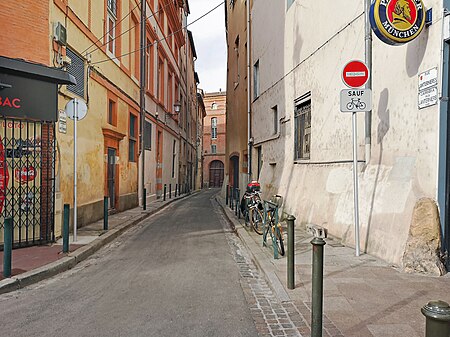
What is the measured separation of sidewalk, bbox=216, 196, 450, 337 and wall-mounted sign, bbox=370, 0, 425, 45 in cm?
311

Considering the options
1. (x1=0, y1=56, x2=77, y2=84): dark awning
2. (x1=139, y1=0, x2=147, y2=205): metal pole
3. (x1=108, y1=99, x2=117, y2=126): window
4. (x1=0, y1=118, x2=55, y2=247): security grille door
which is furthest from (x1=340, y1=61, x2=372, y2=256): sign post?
(x1=139, y1=0, x2=147, y2=205): metal pole

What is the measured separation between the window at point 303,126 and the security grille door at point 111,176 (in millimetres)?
5877

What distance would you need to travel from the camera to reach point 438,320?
164 centimetres

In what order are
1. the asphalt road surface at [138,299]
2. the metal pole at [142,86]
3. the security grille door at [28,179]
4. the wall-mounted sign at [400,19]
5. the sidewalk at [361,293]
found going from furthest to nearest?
the metal pole at [142,86]
the security grille door at [28,179]
the wall-mounted sign at [400,19]
the asphalt road surface at [138,299]
the sidewalk at [361,293]

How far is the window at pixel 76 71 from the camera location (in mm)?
8969

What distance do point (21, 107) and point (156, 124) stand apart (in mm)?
13239

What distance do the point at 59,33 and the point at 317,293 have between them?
23.6 ft

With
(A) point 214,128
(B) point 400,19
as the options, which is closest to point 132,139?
(B) point 400,19

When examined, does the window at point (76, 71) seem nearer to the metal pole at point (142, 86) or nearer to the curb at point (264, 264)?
the curb at point (264, 264)

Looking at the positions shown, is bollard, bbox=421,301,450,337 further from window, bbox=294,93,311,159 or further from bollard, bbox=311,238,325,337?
window, bbox=294,93,311,159

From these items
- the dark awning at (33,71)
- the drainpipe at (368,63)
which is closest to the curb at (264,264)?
the drainpipe at (368,63)

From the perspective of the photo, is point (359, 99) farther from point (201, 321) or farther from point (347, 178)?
point (201, 321)

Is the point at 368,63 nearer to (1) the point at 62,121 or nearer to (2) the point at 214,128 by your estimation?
(1) the point at 62,121

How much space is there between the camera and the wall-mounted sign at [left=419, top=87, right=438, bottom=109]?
5113 millimetres
